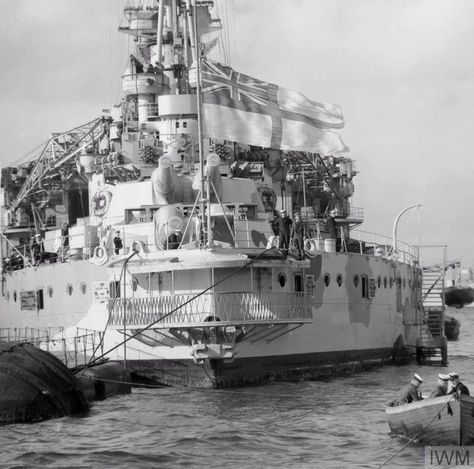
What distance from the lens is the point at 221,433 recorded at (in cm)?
2886

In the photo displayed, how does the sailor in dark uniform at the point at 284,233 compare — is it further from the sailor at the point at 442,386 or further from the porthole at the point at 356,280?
the sailor at the point at 442,386

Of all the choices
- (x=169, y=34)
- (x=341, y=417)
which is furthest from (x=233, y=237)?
(x=169, y=34)

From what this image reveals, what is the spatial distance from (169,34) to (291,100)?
1212cm

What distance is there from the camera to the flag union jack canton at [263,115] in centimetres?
3975

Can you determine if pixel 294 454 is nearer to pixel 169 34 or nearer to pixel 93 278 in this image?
pixel 93 278

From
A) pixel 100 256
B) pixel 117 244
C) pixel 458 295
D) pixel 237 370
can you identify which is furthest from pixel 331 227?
pixel 458 295

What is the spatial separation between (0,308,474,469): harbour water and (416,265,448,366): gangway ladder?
40.2ft

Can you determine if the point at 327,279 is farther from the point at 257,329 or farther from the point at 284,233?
the point at 257,329

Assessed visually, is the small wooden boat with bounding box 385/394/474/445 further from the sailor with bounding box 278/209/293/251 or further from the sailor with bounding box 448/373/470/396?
the sailor with bounding box 278/209/293/251

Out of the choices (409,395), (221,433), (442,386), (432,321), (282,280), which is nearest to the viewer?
(442,386)

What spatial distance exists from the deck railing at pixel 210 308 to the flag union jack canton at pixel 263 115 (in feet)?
19.5

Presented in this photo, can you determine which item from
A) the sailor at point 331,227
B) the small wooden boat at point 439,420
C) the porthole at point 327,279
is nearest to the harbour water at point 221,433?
the small wooden boat at point 439,420

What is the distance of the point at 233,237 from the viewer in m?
Answer: 38.5

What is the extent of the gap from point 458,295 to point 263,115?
205ft
